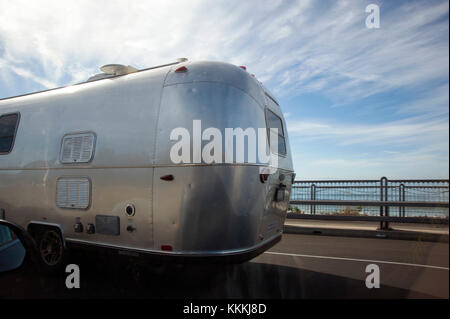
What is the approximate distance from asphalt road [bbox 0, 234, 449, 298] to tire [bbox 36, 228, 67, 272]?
19 centimetres

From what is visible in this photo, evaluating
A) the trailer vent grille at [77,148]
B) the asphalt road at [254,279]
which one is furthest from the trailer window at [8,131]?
Answer: the asphalt road at [254,279]

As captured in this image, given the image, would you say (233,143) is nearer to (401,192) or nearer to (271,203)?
(271,203)

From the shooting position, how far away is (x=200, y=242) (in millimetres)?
3811

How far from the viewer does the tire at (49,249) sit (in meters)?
5.00

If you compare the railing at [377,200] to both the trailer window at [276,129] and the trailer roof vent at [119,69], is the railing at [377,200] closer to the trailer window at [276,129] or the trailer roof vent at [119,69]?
the trailer window at [276,129]

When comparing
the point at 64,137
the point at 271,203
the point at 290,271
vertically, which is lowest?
the point at 290,271

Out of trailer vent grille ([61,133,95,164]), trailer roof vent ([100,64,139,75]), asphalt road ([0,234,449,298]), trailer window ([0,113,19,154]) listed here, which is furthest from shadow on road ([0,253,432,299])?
trailer roof vent ([100,64,139,75])

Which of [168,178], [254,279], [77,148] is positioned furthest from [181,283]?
[77,148]

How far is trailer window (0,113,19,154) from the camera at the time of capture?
5.64 m

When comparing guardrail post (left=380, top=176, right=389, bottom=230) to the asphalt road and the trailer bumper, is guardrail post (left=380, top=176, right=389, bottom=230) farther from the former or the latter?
the trailer bumper
